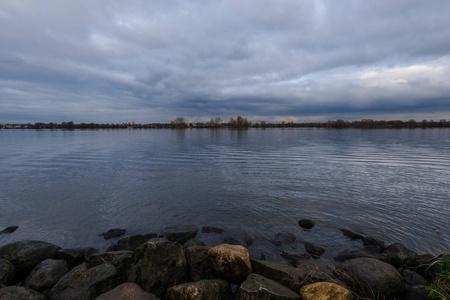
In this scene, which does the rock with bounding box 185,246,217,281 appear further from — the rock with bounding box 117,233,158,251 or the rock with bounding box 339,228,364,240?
the rock with bounding box 339,228,364,240

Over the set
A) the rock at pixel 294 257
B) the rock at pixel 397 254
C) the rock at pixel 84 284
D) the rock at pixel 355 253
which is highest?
the rock at pixel 84 284

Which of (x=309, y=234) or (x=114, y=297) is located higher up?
(x=114, y=297)

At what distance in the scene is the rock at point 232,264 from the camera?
18.8ft

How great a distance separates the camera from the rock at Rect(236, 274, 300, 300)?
183 inches

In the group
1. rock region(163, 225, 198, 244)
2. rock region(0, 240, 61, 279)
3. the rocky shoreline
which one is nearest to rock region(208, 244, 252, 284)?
the rocky shoreline

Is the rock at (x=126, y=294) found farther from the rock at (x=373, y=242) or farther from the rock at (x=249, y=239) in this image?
the rock at (x=373, y=242)

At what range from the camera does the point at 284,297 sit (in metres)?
4.73

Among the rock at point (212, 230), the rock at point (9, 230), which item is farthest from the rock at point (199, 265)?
the rock at point (9, 230)

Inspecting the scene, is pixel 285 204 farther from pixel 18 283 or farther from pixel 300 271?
pixel 18 283

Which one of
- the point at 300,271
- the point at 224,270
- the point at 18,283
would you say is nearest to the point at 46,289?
the point at 18,283

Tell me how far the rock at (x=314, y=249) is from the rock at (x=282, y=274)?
189cm

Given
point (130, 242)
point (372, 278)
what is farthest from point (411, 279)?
point (130, 242)

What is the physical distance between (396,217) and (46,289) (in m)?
13.0

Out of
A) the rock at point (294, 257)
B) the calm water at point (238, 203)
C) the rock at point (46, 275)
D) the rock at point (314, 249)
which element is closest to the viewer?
the rock at point (46, 275)
